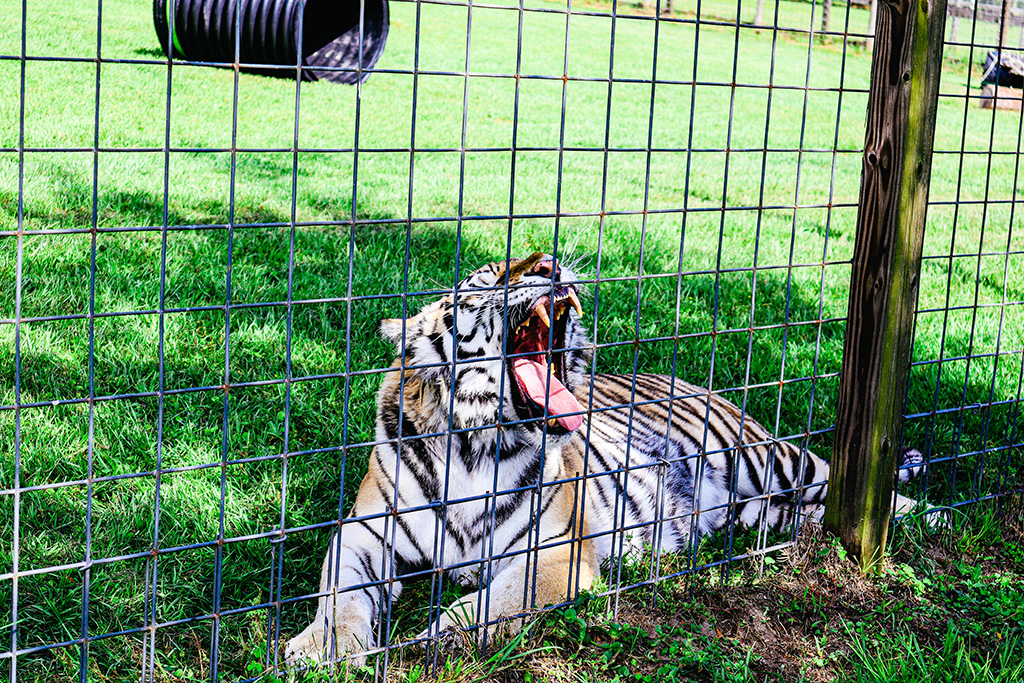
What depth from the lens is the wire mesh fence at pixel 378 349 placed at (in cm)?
233

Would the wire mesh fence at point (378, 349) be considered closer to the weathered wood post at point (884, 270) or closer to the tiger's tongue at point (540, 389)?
the tiger's tongue at point (540, 389)

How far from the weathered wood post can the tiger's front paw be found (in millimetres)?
1494

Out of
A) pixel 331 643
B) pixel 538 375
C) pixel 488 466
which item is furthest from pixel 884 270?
pixel 331 643

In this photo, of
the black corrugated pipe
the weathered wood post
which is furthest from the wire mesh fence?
the black corrugated pipe

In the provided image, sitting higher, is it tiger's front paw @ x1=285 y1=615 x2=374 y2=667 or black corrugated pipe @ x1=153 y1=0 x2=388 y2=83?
black corrugated pipe @ x1=153 y1=0 x2=388 y2=83

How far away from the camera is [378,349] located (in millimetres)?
4273

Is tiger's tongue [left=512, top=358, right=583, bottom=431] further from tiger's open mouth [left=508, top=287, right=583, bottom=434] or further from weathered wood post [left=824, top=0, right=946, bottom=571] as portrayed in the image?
weathered wood post [left=824, top=0, right=946, bottom=571]

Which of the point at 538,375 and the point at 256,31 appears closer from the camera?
the point at 538,375

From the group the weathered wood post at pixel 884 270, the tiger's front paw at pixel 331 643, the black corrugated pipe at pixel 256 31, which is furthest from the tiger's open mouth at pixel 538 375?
the black corrugated pipe at pixel 256 31

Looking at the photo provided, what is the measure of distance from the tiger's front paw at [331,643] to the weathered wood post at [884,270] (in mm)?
1494

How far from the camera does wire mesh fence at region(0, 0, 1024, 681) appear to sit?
2.33 m

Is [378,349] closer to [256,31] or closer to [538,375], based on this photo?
[538,375]

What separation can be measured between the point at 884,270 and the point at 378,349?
2.19 meters

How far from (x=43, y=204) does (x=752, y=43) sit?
58.1 ft
